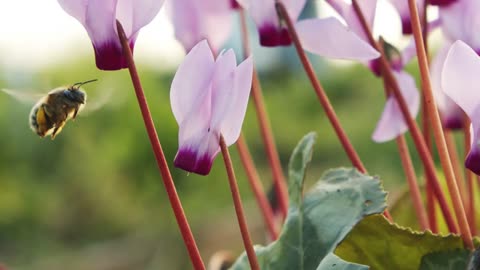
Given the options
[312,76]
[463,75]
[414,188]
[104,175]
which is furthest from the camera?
[104,175]

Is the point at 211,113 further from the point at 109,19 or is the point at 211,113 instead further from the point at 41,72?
the point at 41,72

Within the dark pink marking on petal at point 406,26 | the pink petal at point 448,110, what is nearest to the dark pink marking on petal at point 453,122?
the pink petal at point 448,110

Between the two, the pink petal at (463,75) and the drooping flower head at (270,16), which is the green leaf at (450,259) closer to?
the pink petal at (463,75)

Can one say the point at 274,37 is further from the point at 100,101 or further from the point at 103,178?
the point at 103,178

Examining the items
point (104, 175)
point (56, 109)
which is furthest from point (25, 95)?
point (104, 175)

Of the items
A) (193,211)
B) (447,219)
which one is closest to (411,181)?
(447,219)

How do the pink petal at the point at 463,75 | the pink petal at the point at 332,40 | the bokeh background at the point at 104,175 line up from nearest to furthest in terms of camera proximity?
the pink petal at the point at 463,75 → the pink petal at the point at 332,40 → the bokeh background at the point at 104,175

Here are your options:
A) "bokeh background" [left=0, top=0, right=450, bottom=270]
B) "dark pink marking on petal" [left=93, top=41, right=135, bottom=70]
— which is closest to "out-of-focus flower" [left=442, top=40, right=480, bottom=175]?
"dark pink marking on petal" [left=93, top=41, right=135, bottom=70]
